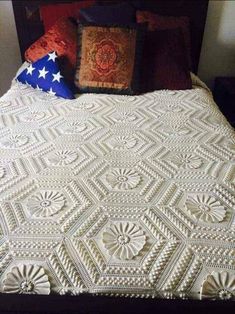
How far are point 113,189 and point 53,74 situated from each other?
1.09 meters

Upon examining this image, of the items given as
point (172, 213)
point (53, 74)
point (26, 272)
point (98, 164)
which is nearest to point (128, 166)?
point (98, 164)

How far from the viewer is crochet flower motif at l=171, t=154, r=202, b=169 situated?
3.65 feet

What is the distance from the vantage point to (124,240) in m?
0.79

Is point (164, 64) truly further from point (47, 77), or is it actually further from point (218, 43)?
point (218, 43)

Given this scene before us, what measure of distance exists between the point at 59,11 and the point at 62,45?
1.25 feet

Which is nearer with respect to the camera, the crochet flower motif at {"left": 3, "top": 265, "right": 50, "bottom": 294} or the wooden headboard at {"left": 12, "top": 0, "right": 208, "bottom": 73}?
the crochet flower motif at {"left": 3, "top": 265, "right": 50, "bottom": 294}

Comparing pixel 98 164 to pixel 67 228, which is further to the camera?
pixel 98 164

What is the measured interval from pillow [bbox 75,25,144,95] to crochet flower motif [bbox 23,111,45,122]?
15.6 inches

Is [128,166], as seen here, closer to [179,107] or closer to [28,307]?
[28,307]

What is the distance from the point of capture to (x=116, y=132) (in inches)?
54.1

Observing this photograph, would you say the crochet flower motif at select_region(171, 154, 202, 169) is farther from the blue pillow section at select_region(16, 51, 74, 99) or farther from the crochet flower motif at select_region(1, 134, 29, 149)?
the blue pillow section at select_region(16, 51, 74, 99)

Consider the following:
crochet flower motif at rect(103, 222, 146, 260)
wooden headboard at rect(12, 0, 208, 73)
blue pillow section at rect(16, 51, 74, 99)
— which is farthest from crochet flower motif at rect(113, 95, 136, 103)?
crochet flower motif at rect(103, 222, 146, 260)

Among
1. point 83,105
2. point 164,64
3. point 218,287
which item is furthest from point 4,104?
point 218,287

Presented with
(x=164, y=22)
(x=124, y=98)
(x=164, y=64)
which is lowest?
(x=124, y=98)
